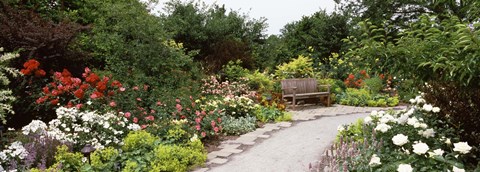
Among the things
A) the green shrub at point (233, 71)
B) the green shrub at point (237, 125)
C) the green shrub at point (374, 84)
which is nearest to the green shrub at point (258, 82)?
the green shrub at point (233, 71)

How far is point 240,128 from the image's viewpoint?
704 cm

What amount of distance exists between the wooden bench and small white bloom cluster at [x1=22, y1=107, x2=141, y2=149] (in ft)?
17.9

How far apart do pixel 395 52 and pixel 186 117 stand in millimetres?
4159

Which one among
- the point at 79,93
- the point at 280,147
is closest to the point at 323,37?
the point at 280,147

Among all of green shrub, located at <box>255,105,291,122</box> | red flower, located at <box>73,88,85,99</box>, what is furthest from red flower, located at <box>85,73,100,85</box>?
green shrub, located at <box>255,105,291,122</box>

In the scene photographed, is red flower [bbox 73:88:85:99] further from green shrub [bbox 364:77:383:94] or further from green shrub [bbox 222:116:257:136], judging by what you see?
green shrub [bbox 364:77:383:94]

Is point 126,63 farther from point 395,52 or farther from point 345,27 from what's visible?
point 345,27

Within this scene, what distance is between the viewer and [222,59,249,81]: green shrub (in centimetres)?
1212

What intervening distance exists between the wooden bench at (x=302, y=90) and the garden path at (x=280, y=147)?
1.51 m

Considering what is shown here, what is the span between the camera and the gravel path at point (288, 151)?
4914mm

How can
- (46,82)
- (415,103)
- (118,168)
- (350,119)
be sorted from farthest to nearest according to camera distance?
(350,119), (46,82), (415,103), (118,168)

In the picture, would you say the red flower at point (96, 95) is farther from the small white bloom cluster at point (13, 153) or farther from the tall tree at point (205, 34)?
the tall tree at point (205, 34)

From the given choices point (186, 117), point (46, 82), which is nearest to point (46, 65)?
point (46, 82)

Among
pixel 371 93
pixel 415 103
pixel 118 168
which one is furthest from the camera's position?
pixel 371 93
